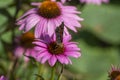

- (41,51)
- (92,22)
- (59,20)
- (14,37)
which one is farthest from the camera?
(92,22)

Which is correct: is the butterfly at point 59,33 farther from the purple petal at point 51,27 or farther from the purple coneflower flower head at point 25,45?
the purple coneflower flower head at point 25,45

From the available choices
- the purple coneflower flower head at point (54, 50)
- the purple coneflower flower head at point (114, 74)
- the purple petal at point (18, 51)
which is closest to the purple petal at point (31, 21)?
the purple coneflower flower head at point (54, 50)

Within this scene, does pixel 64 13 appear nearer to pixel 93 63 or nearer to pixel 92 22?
pixel 93 63

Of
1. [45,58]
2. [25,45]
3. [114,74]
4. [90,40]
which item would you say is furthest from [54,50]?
[90,40]

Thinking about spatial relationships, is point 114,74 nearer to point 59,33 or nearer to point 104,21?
point 59,33

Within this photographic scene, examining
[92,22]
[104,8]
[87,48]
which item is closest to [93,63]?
[87,48]

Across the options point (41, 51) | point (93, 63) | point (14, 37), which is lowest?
point (93, 63)

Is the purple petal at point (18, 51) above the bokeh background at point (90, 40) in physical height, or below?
above
